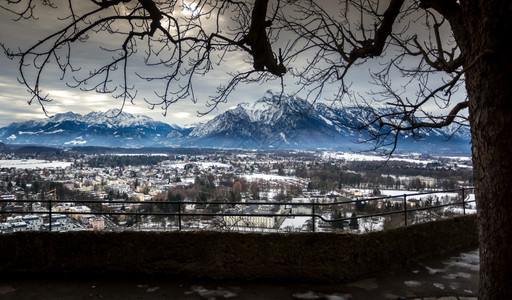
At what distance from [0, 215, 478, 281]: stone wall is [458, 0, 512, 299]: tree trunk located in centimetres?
245

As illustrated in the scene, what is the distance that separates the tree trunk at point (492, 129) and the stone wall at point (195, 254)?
245 centimetres

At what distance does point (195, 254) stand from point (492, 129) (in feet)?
14.7

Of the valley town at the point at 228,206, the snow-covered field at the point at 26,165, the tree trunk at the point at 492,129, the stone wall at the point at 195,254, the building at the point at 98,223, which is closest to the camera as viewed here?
the tree trunk at the point at 492,129

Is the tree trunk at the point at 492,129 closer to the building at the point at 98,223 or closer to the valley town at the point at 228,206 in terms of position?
the valley town at the point at 228,206

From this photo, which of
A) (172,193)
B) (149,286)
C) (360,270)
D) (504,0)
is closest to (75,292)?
(149,286)

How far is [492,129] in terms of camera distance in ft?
→ 9.71

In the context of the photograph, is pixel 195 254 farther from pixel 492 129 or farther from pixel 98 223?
pixel 492 129

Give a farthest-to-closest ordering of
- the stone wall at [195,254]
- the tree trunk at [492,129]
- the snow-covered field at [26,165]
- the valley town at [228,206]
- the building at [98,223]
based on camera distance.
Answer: the snow-covered field at [26,165]
the building at [98,223]
the valley town at [228,206]
the stone wall at [195,254]
the tree trunk at [492,129]

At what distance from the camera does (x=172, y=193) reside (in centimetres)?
2823

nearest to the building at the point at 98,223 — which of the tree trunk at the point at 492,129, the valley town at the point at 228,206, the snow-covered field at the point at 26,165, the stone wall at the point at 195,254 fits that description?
the valley town at the point at 228,206

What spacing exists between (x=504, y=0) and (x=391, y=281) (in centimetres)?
424

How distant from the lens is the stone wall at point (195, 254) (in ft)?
18.0

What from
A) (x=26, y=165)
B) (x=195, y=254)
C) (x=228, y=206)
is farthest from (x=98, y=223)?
(x=26, y=165)

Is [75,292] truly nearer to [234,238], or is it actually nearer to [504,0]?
[234,238]
